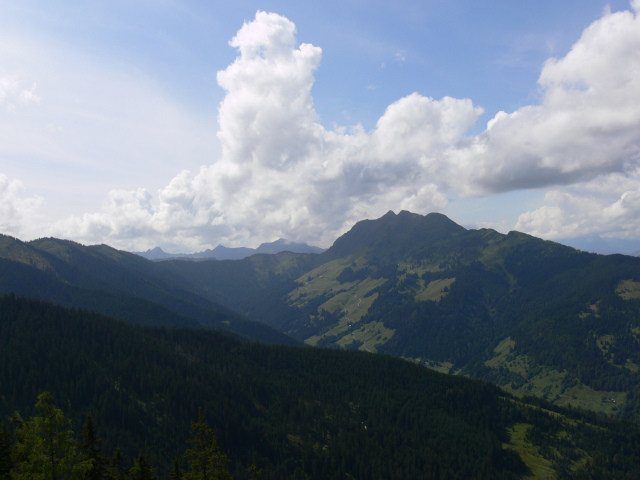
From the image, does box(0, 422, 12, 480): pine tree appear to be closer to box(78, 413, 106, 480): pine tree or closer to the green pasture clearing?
box(78, 413, 106, 480): pine tree

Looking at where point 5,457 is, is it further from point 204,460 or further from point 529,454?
point 529,454

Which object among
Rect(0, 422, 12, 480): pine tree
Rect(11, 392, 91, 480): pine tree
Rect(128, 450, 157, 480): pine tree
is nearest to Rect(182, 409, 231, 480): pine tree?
Rect(128, 450, 157, 480): pine tree

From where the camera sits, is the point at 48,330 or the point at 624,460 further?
the point at 48,330

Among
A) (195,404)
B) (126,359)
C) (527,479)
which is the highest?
(126,359)

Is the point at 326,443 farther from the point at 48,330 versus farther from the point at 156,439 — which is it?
the point at 48,330

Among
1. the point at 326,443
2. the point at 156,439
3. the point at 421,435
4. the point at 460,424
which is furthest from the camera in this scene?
the point at 460,424

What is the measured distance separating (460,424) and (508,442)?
23.6 metres

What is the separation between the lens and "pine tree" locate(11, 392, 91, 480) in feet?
104

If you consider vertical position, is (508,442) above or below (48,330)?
below

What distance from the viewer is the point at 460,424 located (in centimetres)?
19288

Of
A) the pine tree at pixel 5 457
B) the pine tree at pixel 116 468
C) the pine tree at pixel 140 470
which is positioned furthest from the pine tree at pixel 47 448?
the pine tree at pixel 140 470

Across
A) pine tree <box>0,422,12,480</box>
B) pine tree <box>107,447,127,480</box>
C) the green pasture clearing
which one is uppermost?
pine tree <box>0,422,12,480</box>

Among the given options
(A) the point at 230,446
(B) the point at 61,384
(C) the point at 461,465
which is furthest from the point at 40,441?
(C) the point at 461,465

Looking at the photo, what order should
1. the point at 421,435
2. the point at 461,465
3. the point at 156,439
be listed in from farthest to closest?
the point at 421,435 < the point at 461,465 < the point at 156,439
